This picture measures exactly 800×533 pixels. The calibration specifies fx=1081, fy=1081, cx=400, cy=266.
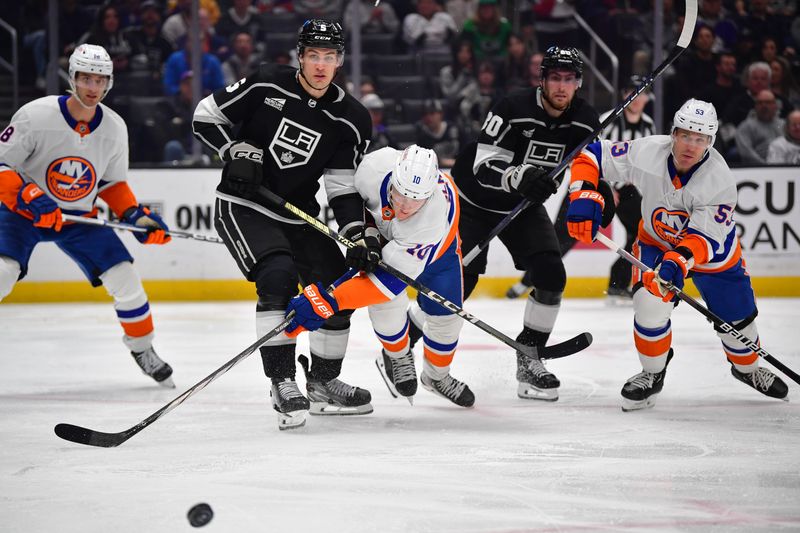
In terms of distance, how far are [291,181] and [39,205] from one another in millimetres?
985

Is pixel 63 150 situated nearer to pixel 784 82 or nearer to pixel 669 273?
pixel 669 273

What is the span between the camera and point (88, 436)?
2.86 m

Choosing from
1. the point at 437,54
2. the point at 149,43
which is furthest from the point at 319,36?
the point at 149,43

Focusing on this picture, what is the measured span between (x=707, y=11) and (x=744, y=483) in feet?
18.4

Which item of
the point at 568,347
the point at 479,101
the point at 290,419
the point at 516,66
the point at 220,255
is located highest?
the point at 516,66

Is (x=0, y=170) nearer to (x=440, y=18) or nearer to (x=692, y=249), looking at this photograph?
(x=692, y=249)

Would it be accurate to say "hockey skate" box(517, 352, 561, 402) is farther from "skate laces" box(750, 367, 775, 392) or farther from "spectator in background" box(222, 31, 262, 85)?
"spectator in background" box(222, 31, 262, 85)

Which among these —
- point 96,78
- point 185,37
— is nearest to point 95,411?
point 96,78

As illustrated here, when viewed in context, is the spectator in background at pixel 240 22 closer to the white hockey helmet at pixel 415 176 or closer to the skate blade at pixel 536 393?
the skate blade at pixel 536 393

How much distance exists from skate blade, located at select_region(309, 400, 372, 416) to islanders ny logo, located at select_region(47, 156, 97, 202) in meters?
1.24

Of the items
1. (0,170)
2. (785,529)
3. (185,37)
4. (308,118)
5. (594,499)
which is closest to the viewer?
(785,529)

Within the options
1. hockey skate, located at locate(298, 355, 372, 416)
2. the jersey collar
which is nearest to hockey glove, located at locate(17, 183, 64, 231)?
the jersey collar

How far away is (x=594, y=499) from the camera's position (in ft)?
7.85

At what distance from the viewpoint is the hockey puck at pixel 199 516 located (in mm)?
2148
